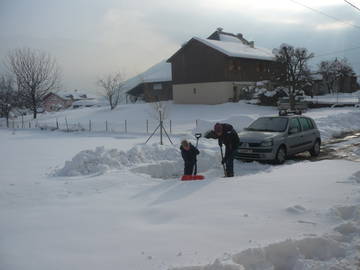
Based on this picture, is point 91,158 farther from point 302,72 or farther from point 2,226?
point 302,72

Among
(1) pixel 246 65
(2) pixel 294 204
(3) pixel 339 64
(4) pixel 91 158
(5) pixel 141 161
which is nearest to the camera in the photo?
(2) pixel 294 204

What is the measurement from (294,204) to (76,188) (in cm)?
396

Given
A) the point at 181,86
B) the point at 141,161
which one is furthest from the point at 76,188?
the point at 181,86

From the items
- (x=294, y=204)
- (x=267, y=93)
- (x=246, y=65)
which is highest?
(x=246, y=65)

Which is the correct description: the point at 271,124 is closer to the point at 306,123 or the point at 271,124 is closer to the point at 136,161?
the point at 306,123

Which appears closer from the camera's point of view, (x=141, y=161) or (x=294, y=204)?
(x=294, y=204)

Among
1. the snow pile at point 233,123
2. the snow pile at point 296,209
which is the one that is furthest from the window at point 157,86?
the snow pile at point 296,209

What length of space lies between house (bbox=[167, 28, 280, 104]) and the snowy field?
3053 cm

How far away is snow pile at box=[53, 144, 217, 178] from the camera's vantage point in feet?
27.9

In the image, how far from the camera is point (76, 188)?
6.64m

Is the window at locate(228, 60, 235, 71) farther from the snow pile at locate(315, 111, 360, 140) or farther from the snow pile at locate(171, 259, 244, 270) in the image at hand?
the snow pile at locate(171, 259, 244, 270)

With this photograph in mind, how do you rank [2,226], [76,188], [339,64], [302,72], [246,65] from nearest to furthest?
[2,226]
[76,188]
[302,72]
[246,65]
[339,64]

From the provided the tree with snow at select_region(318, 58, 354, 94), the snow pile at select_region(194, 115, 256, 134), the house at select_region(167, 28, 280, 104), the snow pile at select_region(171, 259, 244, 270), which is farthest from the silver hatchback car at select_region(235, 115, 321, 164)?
the tree with snow at select_region(318, 58, 354, 94)

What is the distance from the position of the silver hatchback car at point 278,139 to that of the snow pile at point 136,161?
3.92 ft
